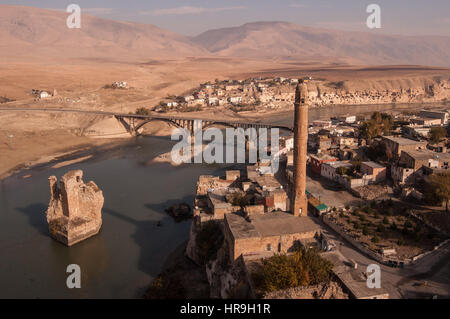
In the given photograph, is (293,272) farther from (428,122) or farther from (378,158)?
(428,122)

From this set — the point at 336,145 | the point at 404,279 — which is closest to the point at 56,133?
the point at 336,145

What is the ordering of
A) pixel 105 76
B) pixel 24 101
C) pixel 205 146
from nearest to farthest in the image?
pixel 205 146
pixel 24 101
pixel 105 76

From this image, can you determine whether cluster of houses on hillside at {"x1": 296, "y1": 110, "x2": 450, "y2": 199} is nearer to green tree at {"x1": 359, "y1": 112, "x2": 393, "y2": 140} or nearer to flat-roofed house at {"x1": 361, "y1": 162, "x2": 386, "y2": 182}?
flat-roofed house at {"x1": 361, "y1": 162, "x2": 386, "y2": 182}

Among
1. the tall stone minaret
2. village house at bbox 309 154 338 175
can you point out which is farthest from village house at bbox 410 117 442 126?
the tall stone minaret

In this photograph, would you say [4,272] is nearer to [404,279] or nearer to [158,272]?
[158,272]

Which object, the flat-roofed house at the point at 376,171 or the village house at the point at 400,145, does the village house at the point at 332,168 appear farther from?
the village house at the point at 400,145

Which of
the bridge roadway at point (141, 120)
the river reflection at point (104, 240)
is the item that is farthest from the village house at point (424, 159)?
the bridge roadway at point (141, 120)
